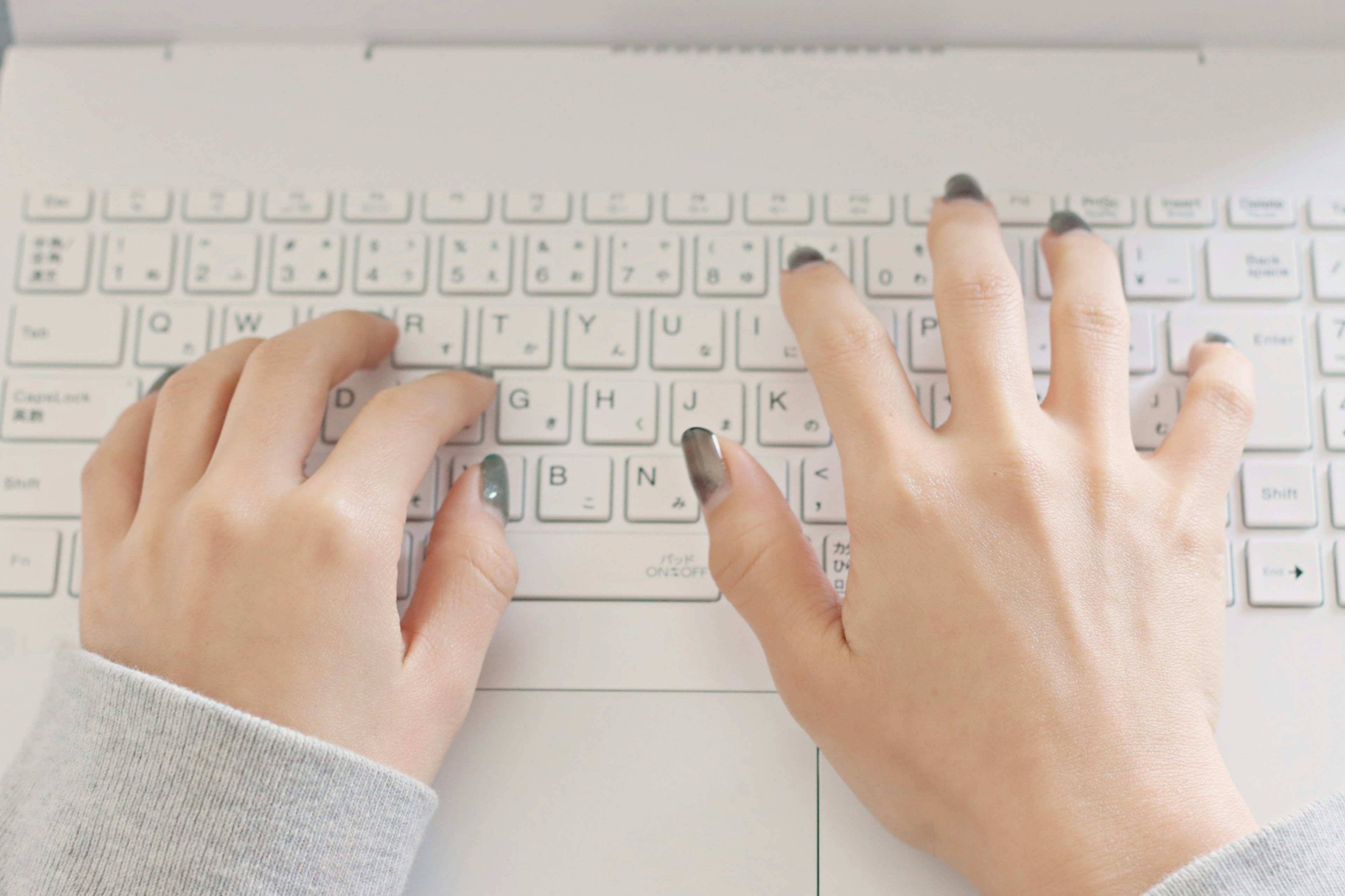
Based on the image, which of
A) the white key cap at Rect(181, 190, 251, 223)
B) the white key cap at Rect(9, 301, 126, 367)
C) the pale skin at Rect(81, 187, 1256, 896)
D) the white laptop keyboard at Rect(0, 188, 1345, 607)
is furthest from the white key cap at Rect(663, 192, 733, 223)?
the white key cap at Rect(9, 301, 126, 367)

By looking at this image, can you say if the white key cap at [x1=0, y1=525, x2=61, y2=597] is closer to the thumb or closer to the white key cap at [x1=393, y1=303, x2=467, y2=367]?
the white key cap at [x1=393, y1=303, x2=467, y2=367]

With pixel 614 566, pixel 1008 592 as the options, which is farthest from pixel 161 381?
pixel 1008 592

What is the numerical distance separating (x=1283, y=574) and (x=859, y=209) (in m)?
0.42

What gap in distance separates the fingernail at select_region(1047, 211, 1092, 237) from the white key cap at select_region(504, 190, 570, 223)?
379mm

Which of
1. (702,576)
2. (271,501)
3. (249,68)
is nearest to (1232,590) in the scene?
(702,576)

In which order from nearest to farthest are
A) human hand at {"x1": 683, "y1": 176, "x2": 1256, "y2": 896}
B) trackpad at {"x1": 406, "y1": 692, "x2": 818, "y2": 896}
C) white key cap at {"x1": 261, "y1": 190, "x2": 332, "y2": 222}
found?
human hand at {"x1": 683, "y1": 176, "x2": 1256, "y2": 896} → trackpad at {"x1": 406, "y1": 692, "x2": 818, "y2": 896} → white key cap at {"x1": 261, "y1": 190, "x2": 332, "y2": 222}

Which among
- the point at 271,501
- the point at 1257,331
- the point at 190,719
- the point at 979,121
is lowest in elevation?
the point at 190,719

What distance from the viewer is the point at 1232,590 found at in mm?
606

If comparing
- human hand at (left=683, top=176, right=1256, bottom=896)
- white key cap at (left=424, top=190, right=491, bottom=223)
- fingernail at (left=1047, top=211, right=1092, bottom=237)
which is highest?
white key cap at (left=424, top=190, right=491, bottom=223)

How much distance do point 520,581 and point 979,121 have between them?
52cm

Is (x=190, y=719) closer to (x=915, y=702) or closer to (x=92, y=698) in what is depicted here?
(x=92, y=698)

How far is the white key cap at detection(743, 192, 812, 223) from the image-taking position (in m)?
0.67

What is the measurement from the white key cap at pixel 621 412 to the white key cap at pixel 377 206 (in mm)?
211

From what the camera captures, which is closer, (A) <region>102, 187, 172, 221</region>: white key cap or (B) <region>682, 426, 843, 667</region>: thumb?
(B) <region>682, 426, 843, 667</region>: thumb
